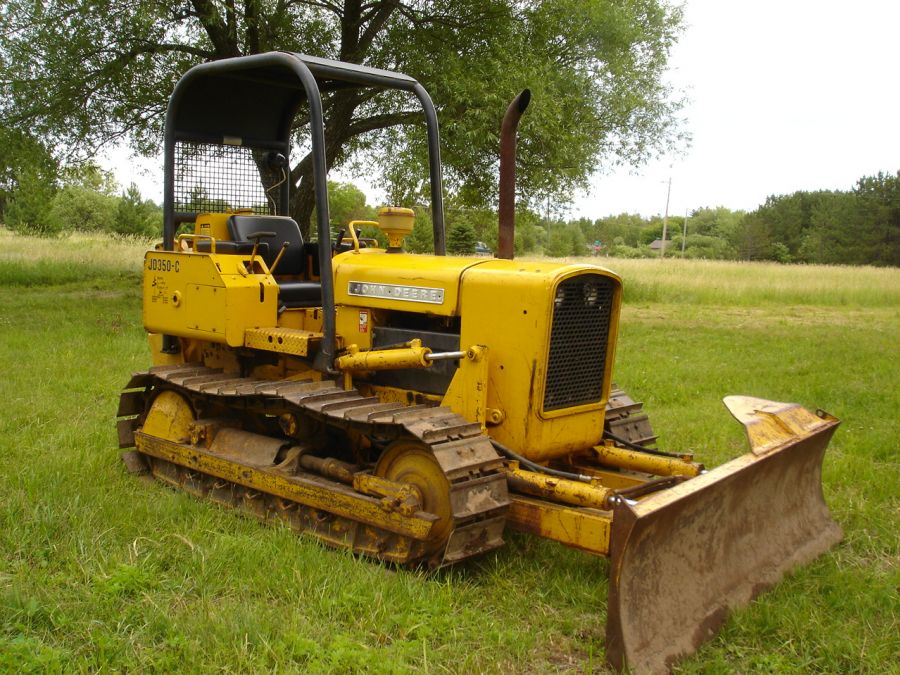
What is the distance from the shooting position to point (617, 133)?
16.6m

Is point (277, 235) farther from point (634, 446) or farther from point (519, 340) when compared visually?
point (634, 446)

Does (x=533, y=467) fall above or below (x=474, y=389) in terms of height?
below

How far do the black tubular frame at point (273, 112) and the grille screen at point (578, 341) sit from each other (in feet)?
4.47

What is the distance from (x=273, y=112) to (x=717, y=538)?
4.67 m

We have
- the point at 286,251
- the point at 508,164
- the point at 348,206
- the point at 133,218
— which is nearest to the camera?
the point at 508,164

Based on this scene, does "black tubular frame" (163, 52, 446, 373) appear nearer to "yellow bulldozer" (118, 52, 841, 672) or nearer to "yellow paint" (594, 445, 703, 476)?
"yellow bulldozer" (118, 52, 841, 672)

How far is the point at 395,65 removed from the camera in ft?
48.6

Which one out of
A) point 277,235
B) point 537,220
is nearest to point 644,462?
point 277,235

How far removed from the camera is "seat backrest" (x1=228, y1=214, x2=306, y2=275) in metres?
6.13

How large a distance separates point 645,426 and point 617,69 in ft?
36.1

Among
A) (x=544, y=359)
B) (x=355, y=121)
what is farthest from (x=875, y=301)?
(x=544, y=359)

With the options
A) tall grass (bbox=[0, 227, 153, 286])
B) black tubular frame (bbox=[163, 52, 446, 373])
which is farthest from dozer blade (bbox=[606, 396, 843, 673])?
tall grass (bbox=[0, 227, 153, 286])

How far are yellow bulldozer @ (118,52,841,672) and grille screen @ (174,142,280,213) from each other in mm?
30

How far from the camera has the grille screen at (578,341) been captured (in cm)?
465
